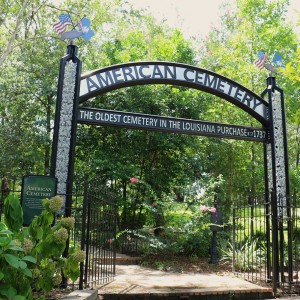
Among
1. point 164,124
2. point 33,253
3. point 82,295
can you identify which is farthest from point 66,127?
point 33,253

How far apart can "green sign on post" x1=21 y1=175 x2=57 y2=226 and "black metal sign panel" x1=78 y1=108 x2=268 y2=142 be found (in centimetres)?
143

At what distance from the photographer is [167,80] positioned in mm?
7617

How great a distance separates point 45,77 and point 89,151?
4962 mm

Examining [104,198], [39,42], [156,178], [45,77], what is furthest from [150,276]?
[39,42]

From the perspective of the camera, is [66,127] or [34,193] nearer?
[34,193]

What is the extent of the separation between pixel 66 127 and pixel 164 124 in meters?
1.92

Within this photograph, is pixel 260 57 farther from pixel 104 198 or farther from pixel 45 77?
pixel 45 77

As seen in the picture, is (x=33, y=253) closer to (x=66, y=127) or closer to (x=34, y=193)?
(x=34, y=193)

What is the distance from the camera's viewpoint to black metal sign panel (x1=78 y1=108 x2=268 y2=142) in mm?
6941

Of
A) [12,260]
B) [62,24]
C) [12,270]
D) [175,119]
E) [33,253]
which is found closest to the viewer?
[12,260]

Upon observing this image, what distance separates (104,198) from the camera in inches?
274

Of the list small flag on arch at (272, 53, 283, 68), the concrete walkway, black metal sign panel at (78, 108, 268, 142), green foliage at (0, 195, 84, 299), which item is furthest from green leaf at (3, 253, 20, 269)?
small flag on arch at (272, 53, 283, 68)

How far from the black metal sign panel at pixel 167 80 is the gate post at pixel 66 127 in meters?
0.23

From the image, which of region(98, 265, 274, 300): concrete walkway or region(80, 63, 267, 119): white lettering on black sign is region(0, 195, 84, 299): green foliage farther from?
region(80, 63, 267, 119): white lettering on black sign
